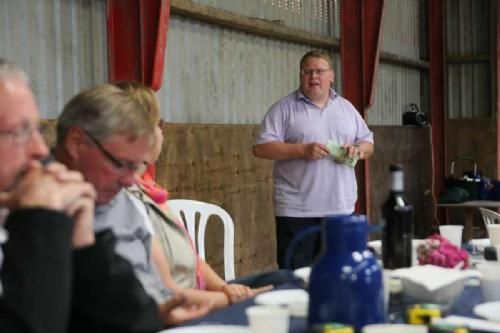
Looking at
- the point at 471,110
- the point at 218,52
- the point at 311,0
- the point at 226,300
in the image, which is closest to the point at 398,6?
the point at 471,110

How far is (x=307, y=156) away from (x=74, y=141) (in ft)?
8.86

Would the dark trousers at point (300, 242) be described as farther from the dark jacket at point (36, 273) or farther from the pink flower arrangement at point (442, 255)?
the dark jacket at point (36, 273)

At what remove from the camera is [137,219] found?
91.7 inches

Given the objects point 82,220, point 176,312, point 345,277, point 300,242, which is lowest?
point 300,242

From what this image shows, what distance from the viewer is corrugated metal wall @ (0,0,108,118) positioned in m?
4.33

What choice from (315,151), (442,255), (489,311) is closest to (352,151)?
(315,151)

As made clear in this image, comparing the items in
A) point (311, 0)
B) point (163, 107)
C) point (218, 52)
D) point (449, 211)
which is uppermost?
point (311, 0)

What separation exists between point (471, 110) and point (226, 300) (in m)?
9.14

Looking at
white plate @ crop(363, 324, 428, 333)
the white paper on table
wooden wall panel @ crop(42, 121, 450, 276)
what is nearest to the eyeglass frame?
white plate @ crop(363, 324, 428, 333)

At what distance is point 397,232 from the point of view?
2.58m

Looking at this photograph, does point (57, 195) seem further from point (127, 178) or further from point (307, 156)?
point (307, 156)

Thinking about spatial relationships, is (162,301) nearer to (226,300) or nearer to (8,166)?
(226,300)

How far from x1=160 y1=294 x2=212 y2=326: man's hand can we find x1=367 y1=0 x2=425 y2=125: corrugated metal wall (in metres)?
7.53

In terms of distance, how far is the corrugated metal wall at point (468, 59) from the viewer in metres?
11.0
